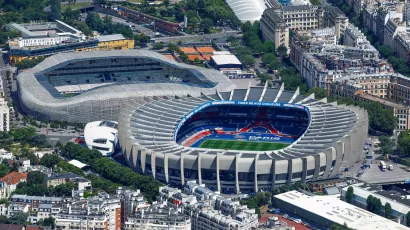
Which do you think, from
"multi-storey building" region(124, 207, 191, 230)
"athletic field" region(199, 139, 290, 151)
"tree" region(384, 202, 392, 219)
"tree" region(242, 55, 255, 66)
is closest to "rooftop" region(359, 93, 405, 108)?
"athletic field" region(199, 139, 290, 151)

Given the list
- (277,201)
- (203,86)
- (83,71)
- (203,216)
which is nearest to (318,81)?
(203,86)

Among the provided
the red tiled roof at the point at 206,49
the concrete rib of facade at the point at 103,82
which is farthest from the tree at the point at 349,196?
the red tiled roof at the point at 206,49

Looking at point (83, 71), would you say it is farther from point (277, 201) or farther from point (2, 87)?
point (277, 201)

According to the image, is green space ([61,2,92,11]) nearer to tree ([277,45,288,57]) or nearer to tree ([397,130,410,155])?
tree ([277,45,288,57])

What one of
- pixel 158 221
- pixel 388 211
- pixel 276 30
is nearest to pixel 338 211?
pixel 388 211

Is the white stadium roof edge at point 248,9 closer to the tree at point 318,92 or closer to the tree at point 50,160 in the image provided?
the tree at point 318,92
